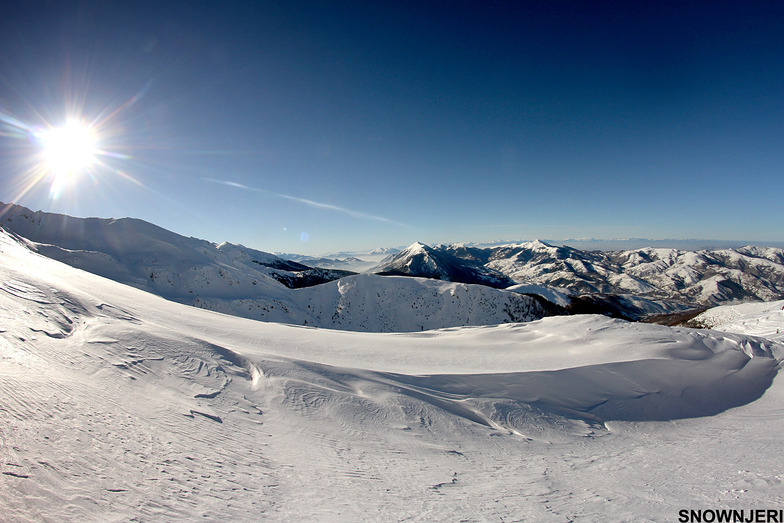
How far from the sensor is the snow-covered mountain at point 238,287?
95.7ft

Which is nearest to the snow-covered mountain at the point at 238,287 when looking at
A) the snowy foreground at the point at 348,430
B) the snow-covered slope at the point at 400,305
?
the snow-covered slope at the point at 400,305

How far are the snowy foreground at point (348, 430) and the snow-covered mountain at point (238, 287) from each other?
25041 mm

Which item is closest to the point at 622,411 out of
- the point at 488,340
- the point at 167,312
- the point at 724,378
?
the point at 724,378

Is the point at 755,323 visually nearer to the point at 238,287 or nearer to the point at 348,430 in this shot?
the point at 348,430

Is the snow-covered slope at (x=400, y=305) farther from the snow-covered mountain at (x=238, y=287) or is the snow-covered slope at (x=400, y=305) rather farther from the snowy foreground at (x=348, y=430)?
the snowy foreground at (x=348, y=430)

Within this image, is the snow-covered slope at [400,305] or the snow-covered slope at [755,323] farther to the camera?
the snow-covered slope at [400,305]

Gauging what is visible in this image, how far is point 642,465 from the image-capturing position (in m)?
4.68

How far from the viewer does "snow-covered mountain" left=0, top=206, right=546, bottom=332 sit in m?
29.2

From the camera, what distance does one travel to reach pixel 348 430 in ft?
16.2

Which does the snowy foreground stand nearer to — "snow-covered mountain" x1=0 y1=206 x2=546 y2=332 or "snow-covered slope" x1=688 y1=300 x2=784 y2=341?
"snow-covered slope" x1=688 y1=300 x2=784 y2=341

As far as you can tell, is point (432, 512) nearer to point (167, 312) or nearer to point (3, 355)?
point (3, 355)

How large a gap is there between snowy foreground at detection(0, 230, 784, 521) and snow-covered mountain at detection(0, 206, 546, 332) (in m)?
25.0

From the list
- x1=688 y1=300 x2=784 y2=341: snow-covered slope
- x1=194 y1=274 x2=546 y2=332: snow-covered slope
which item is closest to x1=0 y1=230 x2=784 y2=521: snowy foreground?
x1=688 y1=300 x2=784 y2=341: snow-covered slope

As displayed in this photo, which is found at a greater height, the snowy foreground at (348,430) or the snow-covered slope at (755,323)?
the snow-covered slope at (755,323)
